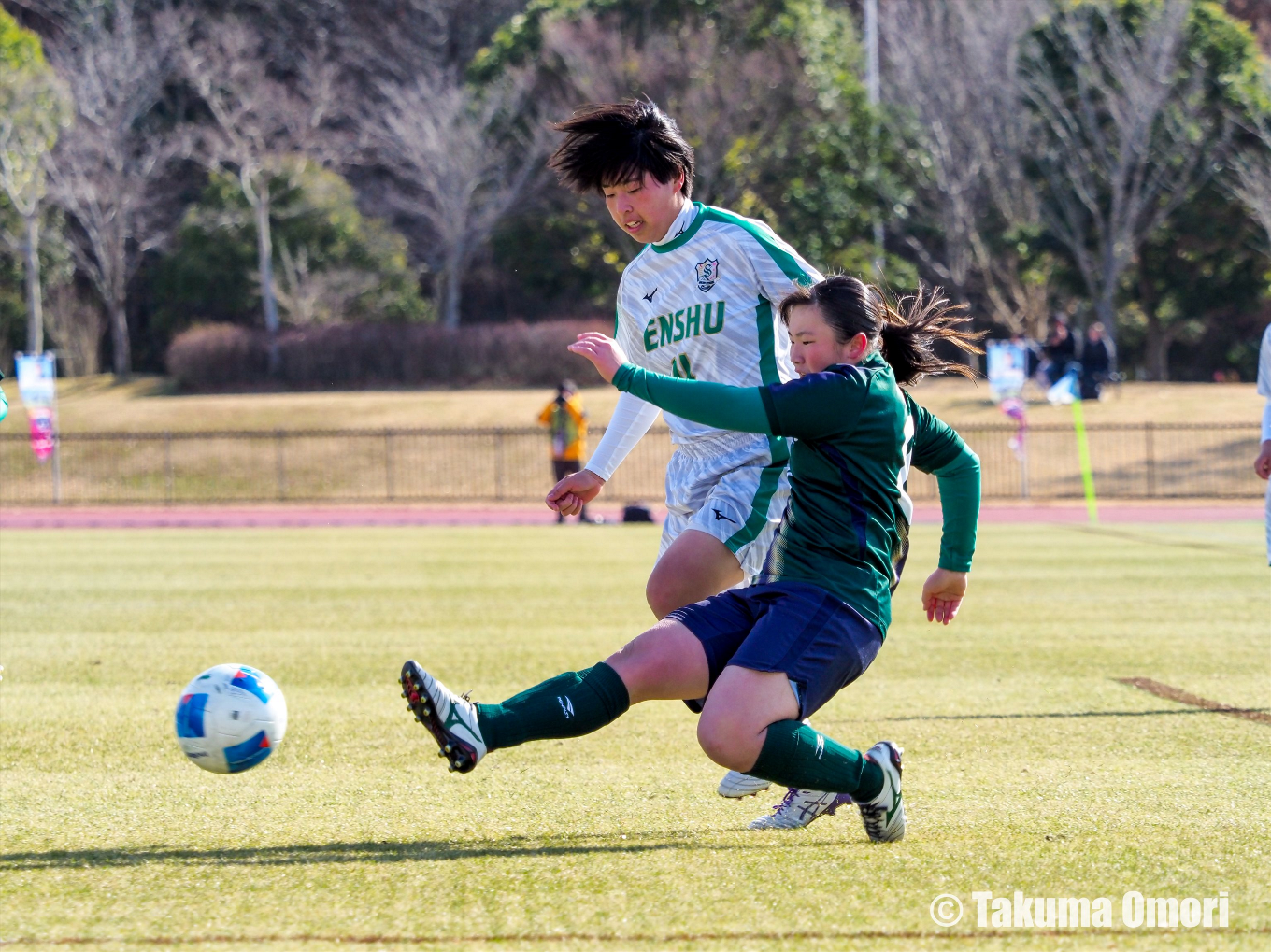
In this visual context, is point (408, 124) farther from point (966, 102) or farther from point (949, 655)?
point (949, 655)

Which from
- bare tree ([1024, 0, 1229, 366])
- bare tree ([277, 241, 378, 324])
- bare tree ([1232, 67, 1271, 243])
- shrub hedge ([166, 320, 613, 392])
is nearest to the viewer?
bare tree ([1232, 67, 1271, 243])

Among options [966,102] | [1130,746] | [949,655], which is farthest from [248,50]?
[1130,746]

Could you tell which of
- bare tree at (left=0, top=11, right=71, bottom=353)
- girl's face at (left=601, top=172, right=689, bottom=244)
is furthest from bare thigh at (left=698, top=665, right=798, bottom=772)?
bare tree at (left=0, top=11, right=71, bottom=353)

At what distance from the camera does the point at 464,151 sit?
37344 mm

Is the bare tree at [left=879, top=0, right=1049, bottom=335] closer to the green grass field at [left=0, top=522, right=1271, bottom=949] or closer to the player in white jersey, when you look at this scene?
the green grass field at [left=0, top=522, right=1271, bottom=949]

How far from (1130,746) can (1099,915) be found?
2489 millimetres

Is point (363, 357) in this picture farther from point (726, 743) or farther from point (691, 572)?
point (726, 743)

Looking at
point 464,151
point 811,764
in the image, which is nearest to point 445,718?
point 811,764

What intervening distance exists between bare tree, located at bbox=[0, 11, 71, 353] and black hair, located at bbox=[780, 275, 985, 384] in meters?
35.7

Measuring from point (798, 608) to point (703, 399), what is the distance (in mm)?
671

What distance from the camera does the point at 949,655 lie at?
8570 millimetres

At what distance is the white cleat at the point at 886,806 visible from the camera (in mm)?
4023

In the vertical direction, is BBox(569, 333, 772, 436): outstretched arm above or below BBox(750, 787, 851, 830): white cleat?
above

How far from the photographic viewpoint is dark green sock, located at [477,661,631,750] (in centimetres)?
386
